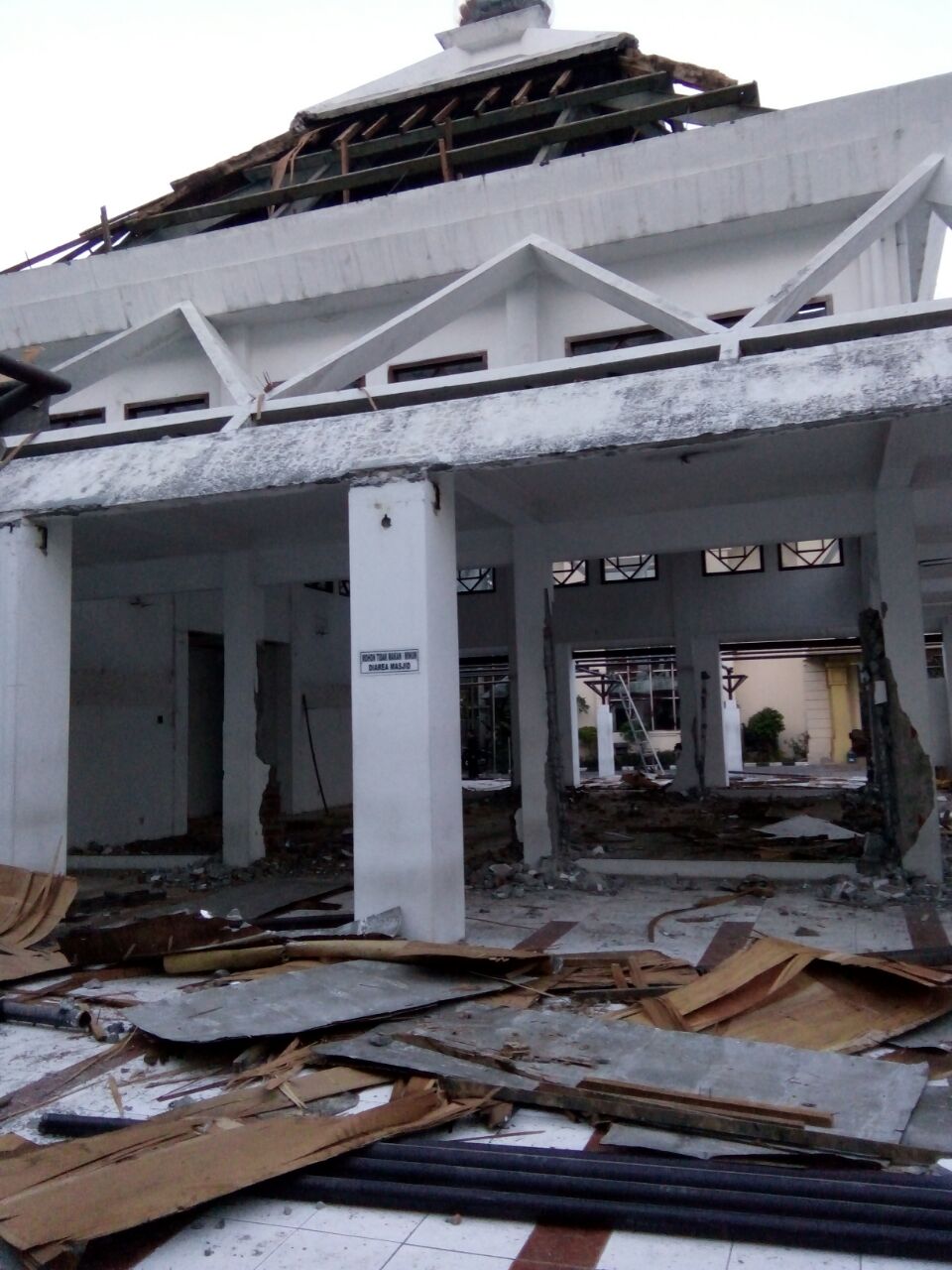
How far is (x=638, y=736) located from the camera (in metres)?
30.9

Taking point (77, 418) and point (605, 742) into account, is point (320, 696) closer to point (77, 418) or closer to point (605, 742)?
point (77, 418)

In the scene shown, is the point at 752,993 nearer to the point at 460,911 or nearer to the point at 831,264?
the point at 460,911

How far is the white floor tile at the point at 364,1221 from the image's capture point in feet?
10.4

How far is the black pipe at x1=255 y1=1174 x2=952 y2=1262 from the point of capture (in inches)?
114

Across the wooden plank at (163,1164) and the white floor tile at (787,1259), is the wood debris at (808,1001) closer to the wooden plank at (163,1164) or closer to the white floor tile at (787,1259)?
the wooden plank at (163,1164)

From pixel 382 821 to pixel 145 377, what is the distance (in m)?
6.81

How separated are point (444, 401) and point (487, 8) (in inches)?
356

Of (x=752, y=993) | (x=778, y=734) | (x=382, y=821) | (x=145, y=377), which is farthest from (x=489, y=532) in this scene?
(x=778, y=734)

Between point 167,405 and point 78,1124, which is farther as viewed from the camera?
point 167,405

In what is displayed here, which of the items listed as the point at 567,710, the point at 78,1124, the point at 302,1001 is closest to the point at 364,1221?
the point at 78,1124

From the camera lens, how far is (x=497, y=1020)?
4973 millimetres

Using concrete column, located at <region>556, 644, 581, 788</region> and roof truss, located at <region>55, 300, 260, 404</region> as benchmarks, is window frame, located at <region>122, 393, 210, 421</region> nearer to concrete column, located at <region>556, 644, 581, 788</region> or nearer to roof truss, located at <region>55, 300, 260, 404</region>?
roof truss, located at <region>55, 300, 260, 404</region>

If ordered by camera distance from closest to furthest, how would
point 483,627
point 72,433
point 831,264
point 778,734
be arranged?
1. point 831,264
2. point 72,433
3. point 483,627
4. point 778,734

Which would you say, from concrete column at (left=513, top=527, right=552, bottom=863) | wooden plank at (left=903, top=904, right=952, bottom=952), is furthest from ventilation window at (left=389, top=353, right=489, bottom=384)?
wooden plank at (left=903, top=904, right=952, bottom=952)
